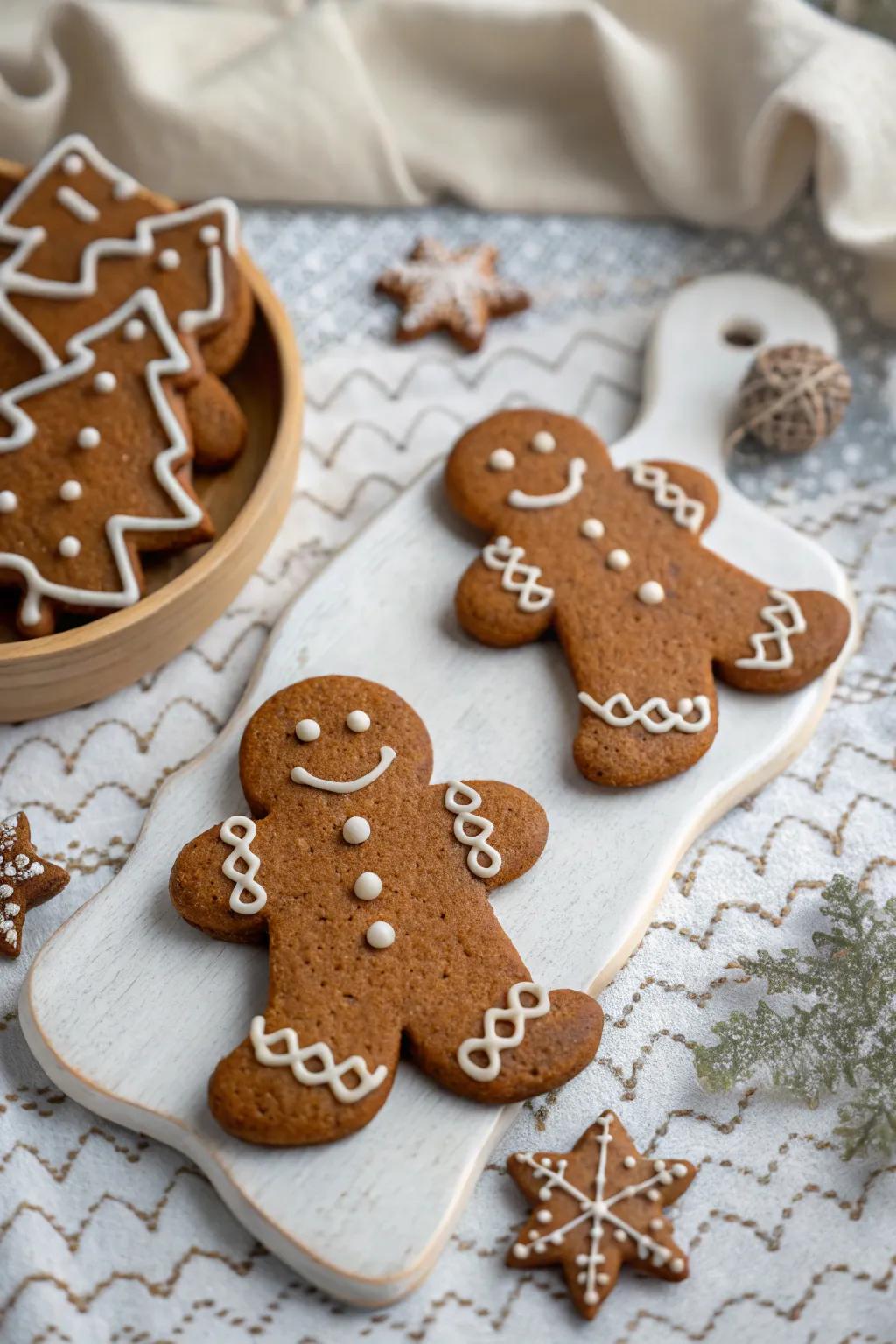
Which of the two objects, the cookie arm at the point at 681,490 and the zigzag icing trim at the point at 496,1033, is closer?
the zigzag icing trim at the point at 496,1033

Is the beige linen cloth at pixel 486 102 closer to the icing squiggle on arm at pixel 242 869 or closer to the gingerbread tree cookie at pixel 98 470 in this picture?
the gingerbread tree cookie at pixel 98 470

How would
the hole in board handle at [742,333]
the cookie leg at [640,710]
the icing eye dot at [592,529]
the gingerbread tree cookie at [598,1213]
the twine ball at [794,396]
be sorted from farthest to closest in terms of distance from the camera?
the hole in board handle at [742,333]
the twine ball at [794,396]
the icing eye dot at [592,529]
the cookie leg at [640,710]
the gingerbread tree cookie at [598,1213]

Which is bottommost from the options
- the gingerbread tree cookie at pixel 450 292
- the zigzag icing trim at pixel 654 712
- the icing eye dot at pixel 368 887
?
the zigzag icing trim at pixel 654 712

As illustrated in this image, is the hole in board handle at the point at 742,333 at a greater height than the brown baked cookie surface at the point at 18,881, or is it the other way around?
the brown baked cookie surface at the point at 18,881

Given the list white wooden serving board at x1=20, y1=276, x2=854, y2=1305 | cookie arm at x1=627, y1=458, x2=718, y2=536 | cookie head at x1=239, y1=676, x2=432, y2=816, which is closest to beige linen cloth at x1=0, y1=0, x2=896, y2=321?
white wooden serving board at x1=20, y1=276, x2=854, y2=1305

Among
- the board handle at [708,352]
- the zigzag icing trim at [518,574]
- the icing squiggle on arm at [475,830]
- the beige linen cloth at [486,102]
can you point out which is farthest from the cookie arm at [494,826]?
the beige linen cloth at [486,102]

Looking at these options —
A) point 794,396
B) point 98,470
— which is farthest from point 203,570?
point 794,396

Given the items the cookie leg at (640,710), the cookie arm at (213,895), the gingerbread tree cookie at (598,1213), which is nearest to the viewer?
the gingerbread tree cookie at (598,1213)

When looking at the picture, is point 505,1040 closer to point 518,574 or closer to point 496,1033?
point 496,1033
